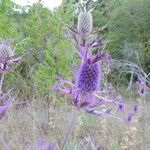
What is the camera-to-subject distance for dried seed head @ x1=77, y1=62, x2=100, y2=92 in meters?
1.88

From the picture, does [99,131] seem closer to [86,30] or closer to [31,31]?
[86,30]

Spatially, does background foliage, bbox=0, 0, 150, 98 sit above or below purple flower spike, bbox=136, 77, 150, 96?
above

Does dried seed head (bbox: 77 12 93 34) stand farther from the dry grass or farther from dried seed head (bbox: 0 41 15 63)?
the dry grass

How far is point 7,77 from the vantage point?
899 cm

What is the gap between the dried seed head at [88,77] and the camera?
188cm

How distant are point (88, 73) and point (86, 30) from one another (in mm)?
212

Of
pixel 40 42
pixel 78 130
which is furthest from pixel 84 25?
pixel 40 42

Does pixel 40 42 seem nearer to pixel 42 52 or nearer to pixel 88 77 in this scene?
pixel 42 52

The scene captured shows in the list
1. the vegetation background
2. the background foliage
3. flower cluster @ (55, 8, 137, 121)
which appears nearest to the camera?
flower cluster @ (55, 8, 137, 121)

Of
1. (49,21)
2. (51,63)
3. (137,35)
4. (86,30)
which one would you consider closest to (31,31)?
(49,21)

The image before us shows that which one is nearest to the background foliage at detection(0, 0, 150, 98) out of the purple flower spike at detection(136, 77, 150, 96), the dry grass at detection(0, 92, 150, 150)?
the dry grass at detection(0, 92, 150, 150)

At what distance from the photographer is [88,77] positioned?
6.21 ft

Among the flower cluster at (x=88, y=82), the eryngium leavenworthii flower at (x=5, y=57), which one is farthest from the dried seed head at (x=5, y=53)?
the flower cluster at (x=88, y=82)

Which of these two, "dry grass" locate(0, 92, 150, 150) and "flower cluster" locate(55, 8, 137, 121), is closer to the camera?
"flower cluster" locate(55, 8, 137, 121)
